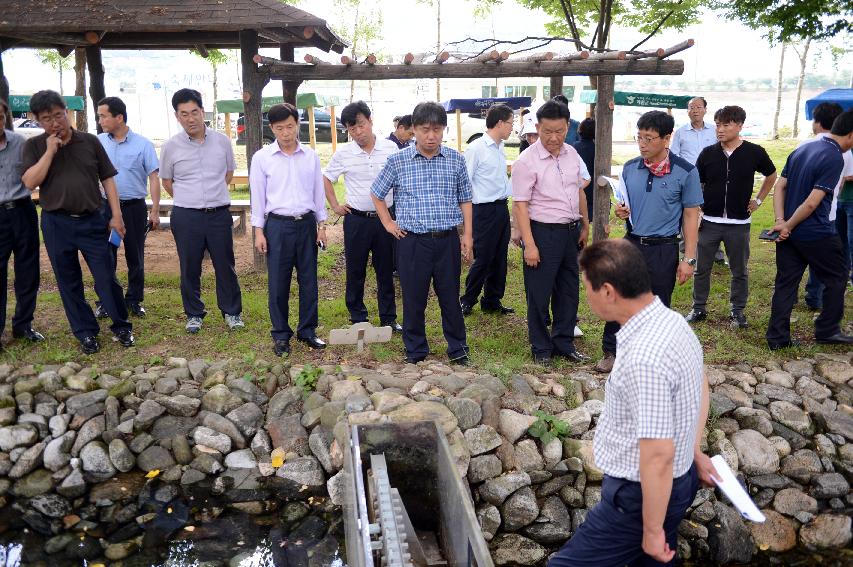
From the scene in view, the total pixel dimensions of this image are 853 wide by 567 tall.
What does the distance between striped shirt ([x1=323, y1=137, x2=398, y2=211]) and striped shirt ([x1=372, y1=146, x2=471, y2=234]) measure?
0.85 meters

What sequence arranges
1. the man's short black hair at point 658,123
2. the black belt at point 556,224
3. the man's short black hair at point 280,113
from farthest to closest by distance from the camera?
the man's short black hair at point 280,113 < the black belt at point 556,224 < the man's short black hair at point 658,123

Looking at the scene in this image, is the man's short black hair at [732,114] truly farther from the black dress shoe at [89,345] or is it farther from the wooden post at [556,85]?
the black dress shoe at [89,345]

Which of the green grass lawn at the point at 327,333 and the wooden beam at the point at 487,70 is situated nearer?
the green grass lawn at the point at 327,333

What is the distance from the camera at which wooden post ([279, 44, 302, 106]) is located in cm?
819

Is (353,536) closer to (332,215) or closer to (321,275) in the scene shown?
(321,275)

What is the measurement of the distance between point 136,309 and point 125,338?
865 millimetres

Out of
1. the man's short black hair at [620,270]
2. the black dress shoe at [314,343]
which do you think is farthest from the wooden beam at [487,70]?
the man's short black hair at [620,270]

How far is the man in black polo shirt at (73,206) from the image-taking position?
5.39 meters

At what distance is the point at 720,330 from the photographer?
6.49 meters

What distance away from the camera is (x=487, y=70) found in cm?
695

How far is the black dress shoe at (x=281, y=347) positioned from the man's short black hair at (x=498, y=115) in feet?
8.82

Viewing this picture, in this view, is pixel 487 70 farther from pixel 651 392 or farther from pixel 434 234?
pixel 651 392

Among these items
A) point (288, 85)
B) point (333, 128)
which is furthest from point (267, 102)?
point (288, 85)

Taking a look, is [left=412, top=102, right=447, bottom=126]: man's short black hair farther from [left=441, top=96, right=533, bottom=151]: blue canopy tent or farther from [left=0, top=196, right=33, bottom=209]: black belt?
[left=441, top=96, right=533, bottom=151]: blue canopy tent
